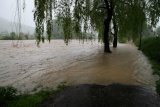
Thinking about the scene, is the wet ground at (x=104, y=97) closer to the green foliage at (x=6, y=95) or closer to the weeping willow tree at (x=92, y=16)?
the green foliage at (x=6, y=95)

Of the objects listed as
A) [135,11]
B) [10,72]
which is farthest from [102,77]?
[135,11]

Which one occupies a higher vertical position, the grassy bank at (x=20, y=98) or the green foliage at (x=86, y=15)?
the green foliage at (x=86, y=15)

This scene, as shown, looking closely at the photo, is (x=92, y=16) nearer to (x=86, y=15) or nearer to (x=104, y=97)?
(x=86, y=15)

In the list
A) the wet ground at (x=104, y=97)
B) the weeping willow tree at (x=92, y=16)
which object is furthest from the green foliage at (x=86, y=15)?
the wet ground at (x=104, y=97)

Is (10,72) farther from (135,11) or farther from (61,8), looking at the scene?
(135,11)

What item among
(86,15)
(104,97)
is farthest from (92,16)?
(104,97)

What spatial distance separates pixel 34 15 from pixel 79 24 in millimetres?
3400

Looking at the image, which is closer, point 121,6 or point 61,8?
point 61,8

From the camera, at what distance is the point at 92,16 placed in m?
21.8

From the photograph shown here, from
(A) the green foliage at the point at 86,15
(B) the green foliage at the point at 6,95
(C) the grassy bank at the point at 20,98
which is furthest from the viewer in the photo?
(A) the green foliage at the point at 86,15

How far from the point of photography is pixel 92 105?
22.9 feet

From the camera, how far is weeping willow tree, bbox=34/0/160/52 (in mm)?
12164

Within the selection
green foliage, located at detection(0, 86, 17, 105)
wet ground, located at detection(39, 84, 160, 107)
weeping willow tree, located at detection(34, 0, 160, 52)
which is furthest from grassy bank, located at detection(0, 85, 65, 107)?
weeping willow tree, located at detection(34, 0, 160, 52)

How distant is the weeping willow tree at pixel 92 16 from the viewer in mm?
12164
